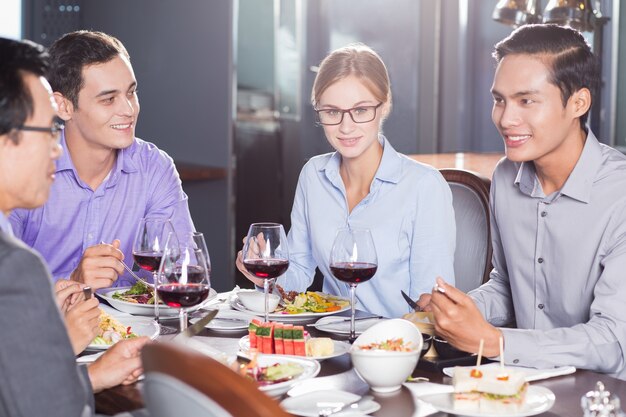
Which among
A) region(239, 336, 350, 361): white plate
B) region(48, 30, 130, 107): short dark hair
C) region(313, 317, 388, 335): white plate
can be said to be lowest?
region(313, 317, 388, 335): white plate

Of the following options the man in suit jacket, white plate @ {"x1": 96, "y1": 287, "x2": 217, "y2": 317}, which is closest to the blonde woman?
white plate @ {"x1": 96, "y1": 287, "x2": 217, "y2": 317}

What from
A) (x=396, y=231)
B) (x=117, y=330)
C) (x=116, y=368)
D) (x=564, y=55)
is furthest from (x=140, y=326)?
(x=564, y=55)

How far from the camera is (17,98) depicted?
1331 mm

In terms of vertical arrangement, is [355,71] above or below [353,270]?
above

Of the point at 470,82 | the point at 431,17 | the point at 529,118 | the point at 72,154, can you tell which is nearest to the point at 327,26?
the point at 431,17

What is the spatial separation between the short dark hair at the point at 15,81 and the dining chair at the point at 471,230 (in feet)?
4.99

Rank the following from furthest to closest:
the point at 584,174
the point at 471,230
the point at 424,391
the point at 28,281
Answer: the point at 471,230
the point at 584,174
the point at 424,391
the point at 28,281

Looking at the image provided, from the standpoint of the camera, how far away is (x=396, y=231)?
2.42 m

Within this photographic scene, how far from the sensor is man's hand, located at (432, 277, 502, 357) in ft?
5.34

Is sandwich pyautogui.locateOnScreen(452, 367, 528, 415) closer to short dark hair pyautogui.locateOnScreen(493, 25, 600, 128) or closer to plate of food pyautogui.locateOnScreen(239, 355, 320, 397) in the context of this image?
plate of food pyautogui.locateOnScreen(239, 355, 320, 397)

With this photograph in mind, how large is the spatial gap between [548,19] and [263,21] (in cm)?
218

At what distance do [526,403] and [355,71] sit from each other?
1.36 metres

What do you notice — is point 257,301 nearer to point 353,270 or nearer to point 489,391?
point 353,270

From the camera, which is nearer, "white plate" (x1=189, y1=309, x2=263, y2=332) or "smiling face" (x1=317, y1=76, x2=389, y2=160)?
"white plate" (x1=189, y1=309, x2=263, y2=332)
